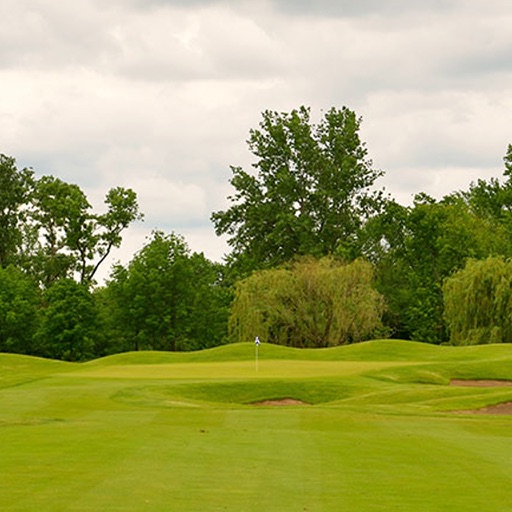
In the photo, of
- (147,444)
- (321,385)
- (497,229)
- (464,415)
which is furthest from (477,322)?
(147,444)

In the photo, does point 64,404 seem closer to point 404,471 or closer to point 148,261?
point 404,471

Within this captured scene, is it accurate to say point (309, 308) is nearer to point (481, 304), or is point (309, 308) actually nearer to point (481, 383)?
point (481, 304)

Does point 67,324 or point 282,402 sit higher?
point 67,324

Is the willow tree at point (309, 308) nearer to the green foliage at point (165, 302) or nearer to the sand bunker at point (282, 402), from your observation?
the green foliage at point (165, 302)

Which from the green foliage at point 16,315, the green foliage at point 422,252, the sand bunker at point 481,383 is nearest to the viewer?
the sand bunker at point 481,383

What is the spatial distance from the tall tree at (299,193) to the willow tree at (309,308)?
54.2 feet

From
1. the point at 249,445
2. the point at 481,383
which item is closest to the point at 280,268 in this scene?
the point at 481,383

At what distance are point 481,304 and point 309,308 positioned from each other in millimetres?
12134

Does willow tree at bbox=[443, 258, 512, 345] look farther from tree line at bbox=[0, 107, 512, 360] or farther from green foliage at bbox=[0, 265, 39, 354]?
green foliage at bbox=[0, 265, 39, 354]

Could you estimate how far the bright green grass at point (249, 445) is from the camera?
39.4 feet

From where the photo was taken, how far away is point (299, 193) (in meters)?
89.6

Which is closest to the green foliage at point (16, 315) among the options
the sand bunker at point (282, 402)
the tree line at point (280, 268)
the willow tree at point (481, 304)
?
the tree line at point (280, 268)

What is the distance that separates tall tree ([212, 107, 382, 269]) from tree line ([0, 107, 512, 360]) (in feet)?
0.41

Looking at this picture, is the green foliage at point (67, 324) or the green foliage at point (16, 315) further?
the green foliage at point (16, 315)
